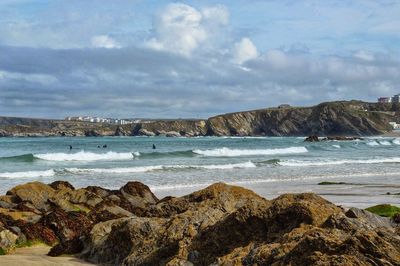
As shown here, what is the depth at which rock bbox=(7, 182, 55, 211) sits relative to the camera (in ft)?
47.7

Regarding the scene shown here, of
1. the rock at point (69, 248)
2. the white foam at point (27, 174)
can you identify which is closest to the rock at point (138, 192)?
the rock at point (69, 248)

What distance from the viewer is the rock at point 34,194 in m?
14.5

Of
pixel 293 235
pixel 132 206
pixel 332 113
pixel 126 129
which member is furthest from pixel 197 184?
pixel 126 129

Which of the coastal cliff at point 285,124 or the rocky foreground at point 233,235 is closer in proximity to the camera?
the rocky foreground at point 233,235

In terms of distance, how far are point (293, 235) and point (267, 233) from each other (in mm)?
712

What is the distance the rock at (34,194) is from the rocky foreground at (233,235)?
353 centimetres

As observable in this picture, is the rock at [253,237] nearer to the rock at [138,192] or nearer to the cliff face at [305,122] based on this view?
the rock at [138,192]

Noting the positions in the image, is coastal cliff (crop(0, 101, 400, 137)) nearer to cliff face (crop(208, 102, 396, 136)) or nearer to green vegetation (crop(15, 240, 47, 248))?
cliff face (crop(208, 102, 396, 136))

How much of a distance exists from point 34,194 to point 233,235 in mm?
9721

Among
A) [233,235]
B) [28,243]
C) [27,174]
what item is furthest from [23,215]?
[27,174]

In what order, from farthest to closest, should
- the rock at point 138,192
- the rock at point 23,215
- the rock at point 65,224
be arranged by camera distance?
the rock at point 138,192
the rock at point 23,215
the rock at point 65,224

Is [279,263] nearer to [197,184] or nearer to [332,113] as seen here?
[197,184]

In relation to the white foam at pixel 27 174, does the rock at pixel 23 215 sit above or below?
above

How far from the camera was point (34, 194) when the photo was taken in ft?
48.9
